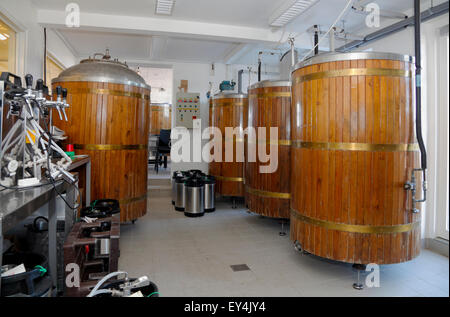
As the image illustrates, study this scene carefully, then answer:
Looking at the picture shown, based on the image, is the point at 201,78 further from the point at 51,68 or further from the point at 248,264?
the point at 248,264

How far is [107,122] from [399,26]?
14.2ft

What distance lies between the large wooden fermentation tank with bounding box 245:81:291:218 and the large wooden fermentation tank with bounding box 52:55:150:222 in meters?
1.78

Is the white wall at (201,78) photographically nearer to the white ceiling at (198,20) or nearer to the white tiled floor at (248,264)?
the white ceiling at (198,20)

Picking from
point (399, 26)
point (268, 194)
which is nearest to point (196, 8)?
point (399, 26)

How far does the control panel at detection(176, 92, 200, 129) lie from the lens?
287 inches

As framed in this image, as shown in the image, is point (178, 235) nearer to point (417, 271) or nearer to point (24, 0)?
point (417, 271)

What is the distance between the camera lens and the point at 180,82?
758 centimetres

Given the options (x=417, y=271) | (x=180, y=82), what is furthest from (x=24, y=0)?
(x=417, y=271)

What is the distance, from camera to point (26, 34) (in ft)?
14.7

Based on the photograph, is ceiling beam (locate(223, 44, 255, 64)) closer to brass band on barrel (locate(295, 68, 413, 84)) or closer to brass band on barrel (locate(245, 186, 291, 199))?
brass band on barrel (locate(245, 186, 291, 199))

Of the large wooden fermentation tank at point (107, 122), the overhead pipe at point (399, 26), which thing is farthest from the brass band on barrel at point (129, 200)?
the overhead pipe at point (399, 26)

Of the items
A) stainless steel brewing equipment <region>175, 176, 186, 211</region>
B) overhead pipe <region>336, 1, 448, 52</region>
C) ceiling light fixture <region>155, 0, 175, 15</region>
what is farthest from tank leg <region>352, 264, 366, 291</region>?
ceiling light fixture <region>155, 0, 175, 15</region>
